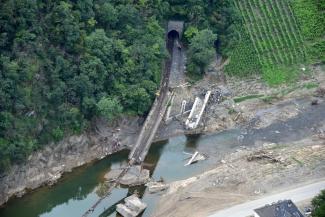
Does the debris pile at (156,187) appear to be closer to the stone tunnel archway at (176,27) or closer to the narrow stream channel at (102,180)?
the narrow stream channel at (102,180)

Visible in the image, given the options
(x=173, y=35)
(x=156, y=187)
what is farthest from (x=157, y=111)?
(x=173, y=35)

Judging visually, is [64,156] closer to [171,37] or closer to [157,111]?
[157,111]

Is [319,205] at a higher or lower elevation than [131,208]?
higher

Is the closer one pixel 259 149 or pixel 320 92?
pixel 259 149

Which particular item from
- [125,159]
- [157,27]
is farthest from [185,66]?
[125,159]

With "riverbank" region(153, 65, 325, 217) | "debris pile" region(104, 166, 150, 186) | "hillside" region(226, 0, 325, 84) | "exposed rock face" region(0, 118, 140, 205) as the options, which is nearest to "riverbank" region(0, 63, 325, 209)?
"exposed rock face" region(0, 118, 140, 205)

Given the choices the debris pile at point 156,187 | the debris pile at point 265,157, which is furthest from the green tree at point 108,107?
the debris pile at point 265,157

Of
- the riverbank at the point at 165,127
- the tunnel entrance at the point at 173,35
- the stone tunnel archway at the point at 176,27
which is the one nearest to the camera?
the riverbank at the point at 165,127
